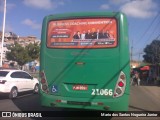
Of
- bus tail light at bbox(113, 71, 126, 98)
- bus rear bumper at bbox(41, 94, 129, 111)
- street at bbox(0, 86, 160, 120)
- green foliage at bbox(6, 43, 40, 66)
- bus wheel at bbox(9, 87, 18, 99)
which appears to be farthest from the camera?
green foliage at bbox(6, 43, 40, 66)

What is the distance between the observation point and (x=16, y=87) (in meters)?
14.8

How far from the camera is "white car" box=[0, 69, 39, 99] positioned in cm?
1388

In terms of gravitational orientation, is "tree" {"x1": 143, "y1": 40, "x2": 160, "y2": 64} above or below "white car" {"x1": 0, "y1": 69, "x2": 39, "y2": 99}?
above

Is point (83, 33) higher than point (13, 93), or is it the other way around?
point (83, 33)

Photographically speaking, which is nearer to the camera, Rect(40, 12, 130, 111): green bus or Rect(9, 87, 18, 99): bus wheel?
Rect(40, 12, 130, 111): green bus

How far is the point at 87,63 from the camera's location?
8242mm

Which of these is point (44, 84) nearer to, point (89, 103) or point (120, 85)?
point (89, 103)

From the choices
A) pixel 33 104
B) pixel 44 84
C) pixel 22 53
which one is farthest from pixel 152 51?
pixel 44 84

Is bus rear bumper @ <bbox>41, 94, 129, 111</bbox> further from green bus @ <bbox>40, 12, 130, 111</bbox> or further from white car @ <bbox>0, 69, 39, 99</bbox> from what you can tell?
white car @ <bbox>0, 69, 39, 99</bbox>

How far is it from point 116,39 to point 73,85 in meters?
1.80

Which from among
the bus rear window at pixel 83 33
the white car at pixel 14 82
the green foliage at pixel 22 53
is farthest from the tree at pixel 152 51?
the bus rear window at pixel 83 33

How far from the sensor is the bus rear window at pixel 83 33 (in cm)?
827

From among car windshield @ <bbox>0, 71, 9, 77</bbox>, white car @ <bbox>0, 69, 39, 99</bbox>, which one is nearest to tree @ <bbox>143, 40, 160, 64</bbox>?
white car @ <bbox>0, 69, 39, 99</bbox>

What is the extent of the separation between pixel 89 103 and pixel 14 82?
7478 mm
